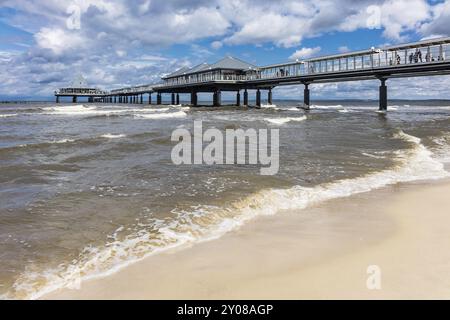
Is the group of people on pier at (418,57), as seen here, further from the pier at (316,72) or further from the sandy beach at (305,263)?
the sandy beach at (305,263)

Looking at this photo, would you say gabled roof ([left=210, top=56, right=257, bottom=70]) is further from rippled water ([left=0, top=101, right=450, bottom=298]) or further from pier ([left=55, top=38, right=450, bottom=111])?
rippled water ([left=0, top=101, right=450, bottom=298])

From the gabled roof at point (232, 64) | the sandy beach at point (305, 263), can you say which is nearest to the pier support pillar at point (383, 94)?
the gabled roof at point (232, 64)

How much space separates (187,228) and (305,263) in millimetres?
1833

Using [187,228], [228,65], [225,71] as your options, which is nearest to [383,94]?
[225,71]

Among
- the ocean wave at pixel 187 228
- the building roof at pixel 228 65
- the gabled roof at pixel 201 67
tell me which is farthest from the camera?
the gabled roof at pixel 201 67

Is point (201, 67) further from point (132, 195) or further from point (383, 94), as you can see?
point (132, 195)

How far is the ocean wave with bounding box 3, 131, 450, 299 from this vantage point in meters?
3.89

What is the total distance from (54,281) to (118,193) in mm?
3572

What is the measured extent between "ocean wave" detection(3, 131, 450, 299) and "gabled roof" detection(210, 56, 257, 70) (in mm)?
49996

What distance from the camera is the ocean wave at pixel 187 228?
389 cm

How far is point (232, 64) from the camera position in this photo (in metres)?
58.7

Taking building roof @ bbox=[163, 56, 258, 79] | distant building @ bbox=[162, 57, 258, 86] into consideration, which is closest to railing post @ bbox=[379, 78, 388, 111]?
distant building @ bbox=[162, 57, 258, 86]

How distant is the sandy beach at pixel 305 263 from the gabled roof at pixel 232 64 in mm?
52941

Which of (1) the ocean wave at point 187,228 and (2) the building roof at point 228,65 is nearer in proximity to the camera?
(1) the ocean wave at point 187,228
